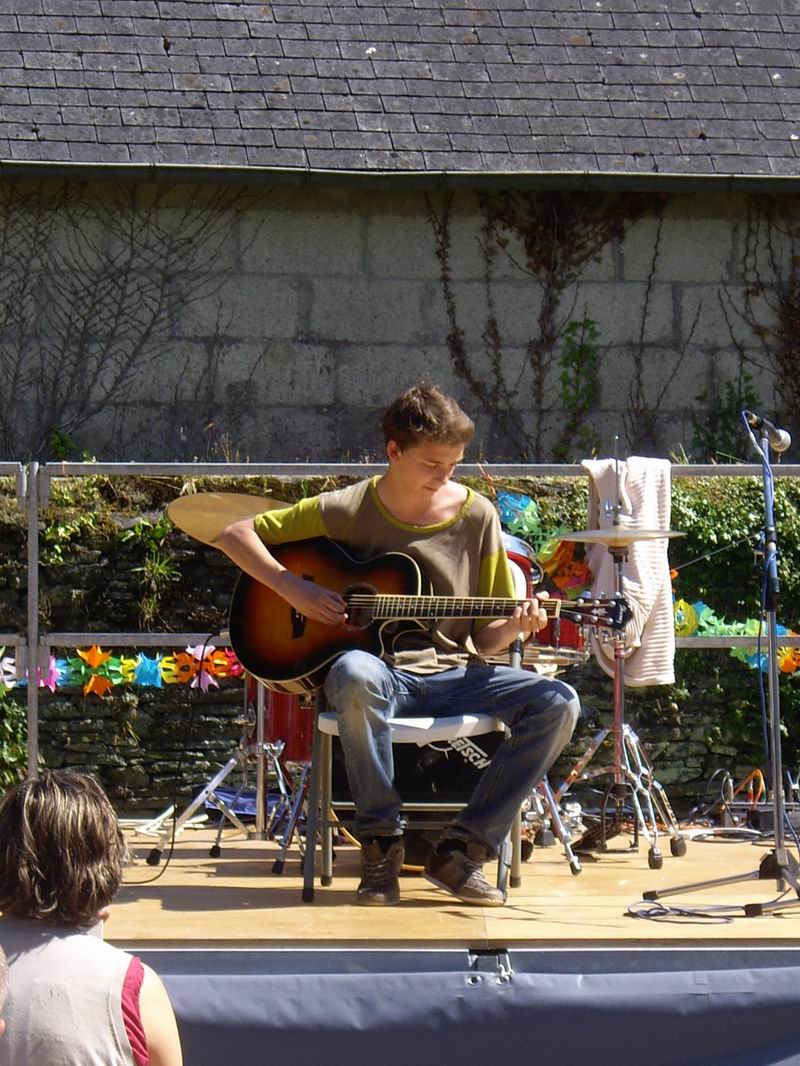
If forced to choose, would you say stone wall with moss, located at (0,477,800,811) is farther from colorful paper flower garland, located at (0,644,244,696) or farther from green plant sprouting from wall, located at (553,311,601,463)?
green plant sprouting from wall, located at (553,311,601,463)

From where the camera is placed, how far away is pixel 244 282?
10.2 metres

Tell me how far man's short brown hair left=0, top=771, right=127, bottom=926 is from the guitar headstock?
231cm

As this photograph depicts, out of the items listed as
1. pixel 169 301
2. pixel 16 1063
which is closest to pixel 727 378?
pixel 169 301

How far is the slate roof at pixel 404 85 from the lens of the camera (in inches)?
391

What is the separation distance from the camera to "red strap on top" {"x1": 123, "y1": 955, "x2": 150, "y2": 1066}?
2.61m

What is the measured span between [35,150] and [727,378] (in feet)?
14.9

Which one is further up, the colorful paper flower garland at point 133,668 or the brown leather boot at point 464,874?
the colorful paper flower garland at point 133,668

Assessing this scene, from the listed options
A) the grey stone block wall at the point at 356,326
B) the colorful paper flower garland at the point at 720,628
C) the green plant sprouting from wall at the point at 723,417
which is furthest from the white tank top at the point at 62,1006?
the green plant sprouting from wall at the point at 723,417

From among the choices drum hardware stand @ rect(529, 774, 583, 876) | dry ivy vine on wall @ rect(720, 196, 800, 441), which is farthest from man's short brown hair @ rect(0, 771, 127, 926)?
dry ivy vine on wall @ rect(720, 196, 800, 441)

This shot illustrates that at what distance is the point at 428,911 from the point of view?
14.0 ft

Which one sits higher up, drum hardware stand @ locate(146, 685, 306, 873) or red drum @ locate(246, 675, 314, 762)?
red drum @ locate(246, 675, 314, 762)

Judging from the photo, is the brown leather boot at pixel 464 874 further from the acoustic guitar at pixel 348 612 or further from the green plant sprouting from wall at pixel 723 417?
the green plant sprouting from wall at pixel 723 417

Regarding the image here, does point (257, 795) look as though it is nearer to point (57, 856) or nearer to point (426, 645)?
point (426, 645)

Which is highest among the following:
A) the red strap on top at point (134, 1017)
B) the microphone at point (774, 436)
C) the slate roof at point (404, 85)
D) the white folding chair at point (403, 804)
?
the slate roof at point (404, 85)
